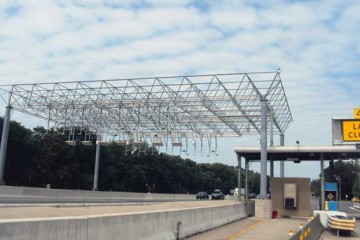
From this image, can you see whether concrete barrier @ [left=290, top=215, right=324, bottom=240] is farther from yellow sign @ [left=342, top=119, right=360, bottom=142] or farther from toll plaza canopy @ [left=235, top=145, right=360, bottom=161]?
toll plaza canopy @ [left=235, top=145, right=360, bottom=161]

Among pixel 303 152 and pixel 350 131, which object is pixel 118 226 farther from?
pixel 303 152

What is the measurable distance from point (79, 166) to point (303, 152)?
51.6 metres

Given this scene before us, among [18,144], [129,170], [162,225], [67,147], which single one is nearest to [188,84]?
[162,225]

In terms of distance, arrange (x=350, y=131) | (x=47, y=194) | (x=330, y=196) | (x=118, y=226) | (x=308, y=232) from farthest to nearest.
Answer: (x=330, y=196)
(x=47, y=194)
(x=350, y=131)
(x=308, y=232)
(x=118, y=226)

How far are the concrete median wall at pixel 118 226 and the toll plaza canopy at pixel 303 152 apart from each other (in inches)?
670

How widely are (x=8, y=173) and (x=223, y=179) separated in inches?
4488

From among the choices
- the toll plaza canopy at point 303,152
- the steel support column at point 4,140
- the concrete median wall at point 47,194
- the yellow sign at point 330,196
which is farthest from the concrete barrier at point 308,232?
the steel support column at point 4,140

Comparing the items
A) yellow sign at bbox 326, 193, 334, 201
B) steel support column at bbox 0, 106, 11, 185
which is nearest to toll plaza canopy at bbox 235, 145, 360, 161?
yellow sign at bbox 326, 193, 334, 201

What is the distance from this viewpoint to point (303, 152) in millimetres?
37906

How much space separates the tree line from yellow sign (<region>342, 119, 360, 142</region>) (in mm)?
40523

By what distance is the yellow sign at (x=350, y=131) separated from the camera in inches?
901

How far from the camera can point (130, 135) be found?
5256cm

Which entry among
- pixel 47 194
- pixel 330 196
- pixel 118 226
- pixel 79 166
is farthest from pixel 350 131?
pixel 79 166

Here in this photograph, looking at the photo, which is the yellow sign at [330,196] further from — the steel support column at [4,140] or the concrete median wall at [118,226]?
the steel support column at [4,140]
